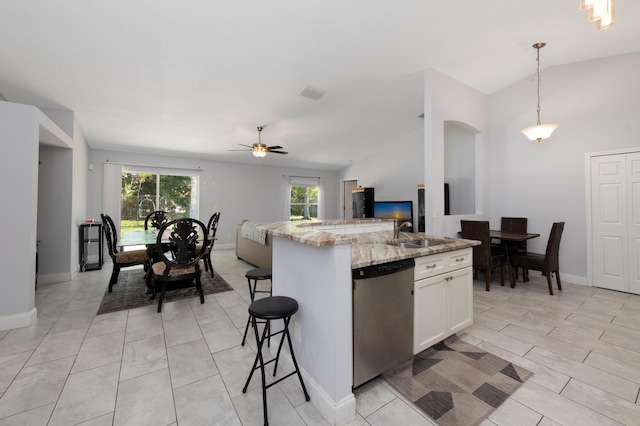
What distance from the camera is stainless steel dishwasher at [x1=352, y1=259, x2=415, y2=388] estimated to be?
1548 millimetres

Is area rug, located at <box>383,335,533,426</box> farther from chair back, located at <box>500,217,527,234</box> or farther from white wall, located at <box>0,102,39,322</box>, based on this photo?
white wall, located at <box>0,102,39,322</box>

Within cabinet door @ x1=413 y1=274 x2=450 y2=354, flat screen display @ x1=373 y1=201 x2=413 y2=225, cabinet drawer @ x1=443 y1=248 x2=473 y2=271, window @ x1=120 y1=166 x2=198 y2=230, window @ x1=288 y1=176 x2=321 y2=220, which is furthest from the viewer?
window @ x1=288 y1=176 x2=321 y2=220

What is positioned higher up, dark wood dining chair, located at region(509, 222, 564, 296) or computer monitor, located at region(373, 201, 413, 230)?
computer monitor, located at region(373, 201, 413, 230)

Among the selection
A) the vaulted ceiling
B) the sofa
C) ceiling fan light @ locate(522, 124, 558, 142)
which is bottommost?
the sofa

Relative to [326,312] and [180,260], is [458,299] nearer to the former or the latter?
[326,312]

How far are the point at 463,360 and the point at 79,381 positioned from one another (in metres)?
2.77

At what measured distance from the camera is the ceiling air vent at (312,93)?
380 cm

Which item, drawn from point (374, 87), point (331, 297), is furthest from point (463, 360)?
point (374, 87)

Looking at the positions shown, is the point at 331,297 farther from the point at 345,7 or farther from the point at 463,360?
the point at 345,7

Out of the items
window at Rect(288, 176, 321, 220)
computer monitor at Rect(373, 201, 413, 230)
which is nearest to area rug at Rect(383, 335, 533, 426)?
computer monitor at Rect(373, 201, 413, 230)

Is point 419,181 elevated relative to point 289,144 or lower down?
lower down

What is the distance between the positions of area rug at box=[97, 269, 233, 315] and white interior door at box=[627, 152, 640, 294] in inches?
219

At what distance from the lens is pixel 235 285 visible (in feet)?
12.6

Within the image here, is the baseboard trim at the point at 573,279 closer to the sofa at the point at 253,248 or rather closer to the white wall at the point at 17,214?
the sofa at the point at 253,248
